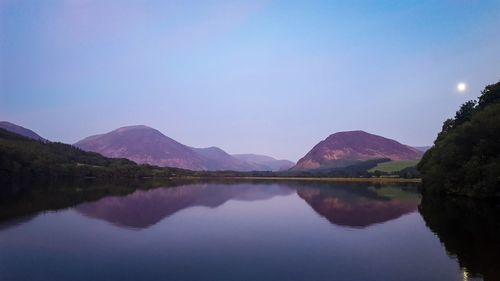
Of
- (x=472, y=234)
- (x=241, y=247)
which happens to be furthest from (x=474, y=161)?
(x=241, y=247)

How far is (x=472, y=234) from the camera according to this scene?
35969 mm

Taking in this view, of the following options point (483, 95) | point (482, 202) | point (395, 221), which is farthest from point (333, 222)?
point (483, 95)

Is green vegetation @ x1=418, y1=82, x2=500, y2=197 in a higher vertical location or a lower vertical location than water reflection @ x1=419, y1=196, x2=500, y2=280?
higher

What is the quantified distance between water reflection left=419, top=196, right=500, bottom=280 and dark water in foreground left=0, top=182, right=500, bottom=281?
0.08 meters

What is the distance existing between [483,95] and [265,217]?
66.7 meters

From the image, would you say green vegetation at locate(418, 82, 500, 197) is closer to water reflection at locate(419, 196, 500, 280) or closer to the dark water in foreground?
water reflection at locate(419, 196, 500, 280)

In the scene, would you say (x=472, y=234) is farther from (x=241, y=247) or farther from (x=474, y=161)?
(x=474, y=161)

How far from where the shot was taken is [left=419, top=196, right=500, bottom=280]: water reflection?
2366cm

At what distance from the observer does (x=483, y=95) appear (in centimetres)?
9244

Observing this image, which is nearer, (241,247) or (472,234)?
(241,247)

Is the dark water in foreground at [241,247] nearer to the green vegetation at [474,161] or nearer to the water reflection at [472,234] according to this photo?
the water reflection at [472,234]

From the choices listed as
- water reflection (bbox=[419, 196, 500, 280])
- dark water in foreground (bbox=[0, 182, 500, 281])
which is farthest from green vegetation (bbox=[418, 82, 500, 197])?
dark water in foreground (bbox=[0, 182, 500, 281])

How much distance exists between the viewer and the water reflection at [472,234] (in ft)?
77.6

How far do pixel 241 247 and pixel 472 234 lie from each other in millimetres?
20668
